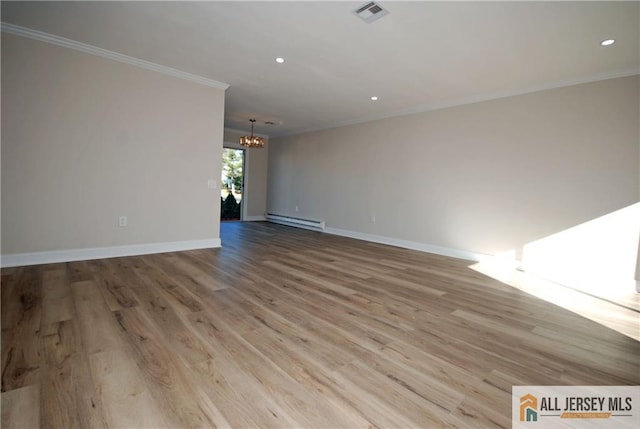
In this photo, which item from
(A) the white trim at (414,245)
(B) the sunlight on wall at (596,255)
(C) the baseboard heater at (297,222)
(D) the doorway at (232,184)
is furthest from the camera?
(D) the doorway at (232,184)

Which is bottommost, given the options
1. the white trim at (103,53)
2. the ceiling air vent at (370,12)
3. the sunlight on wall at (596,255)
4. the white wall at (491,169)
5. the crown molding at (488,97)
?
the sunlight on wall at (596,255)

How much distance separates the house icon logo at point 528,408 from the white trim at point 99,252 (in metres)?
4.22

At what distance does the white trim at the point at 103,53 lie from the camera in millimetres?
3022

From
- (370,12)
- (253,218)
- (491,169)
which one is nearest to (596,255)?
→ (491,169)

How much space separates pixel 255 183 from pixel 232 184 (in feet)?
2.32

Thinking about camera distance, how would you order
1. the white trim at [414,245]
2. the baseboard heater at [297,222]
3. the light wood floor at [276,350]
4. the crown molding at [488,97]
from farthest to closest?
the baseboard heater at [297,222] → the white trim at [414,245] → the crown molding at [488,97] → the light wood floor at [276,350]

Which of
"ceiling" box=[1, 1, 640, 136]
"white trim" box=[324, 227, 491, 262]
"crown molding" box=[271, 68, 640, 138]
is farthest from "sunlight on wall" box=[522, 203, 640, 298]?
"ceiling" box=[1, 1, 640, 136]

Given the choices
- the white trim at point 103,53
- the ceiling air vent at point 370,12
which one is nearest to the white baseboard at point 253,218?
the white trim at point 103,53

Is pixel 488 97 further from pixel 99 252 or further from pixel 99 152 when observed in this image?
pixel 99 252

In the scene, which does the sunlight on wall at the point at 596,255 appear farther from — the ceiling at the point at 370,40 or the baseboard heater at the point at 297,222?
the baseboard heater at the point at 297,222

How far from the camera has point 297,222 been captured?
7.58 metres

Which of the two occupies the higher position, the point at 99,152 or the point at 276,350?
the point at 99,152

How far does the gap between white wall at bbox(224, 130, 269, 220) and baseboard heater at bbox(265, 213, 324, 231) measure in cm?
41

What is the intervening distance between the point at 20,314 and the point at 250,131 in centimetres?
678
